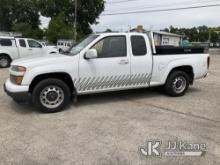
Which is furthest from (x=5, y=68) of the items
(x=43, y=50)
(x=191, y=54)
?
(x=191, y=54)

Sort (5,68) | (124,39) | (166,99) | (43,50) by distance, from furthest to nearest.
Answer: (43,50)
(5,68)
(166,99)
(124,39)

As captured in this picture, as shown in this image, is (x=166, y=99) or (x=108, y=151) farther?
(x=166, y=99)

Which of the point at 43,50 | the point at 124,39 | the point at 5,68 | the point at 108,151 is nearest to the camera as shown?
the point at 108,151

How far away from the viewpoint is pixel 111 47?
19.3 ft

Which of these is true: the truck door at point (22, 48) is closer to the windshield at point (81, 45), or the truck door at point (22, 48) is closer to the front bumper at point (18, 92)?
the windshield at point (81, 45)

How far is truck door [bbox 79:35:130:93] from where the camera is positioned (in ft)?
18.4

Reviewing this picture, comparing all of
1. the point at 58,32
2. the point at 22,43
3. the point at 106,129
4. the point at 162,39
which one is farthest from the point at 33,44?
the point at 58,32

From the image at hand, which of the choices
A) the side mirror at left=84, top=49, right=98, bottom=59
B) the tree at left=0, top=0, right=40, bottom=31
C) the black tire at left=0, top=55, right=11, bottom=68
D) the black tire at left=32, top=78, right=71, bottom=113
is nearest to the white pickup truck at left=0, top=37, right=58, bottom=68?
the black tire at left=0, top=55, right=11, bottom=68

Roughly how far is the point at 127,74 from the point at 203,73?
2.64m

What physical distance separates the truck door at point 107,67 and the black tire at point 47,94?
41 cm

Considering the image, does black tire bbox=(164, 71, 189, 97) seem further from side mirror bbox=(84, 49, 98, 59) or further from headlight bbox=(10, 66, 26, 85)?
headlight bbox=(10, 66, 26, 85)

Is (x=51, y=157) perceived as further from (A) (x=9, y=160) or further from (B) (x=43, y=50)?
(B) (x=43, y=50)

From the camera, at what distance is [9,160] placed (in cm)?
345

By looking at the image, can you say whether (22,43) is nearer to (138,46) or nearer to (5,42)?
(5,42)
